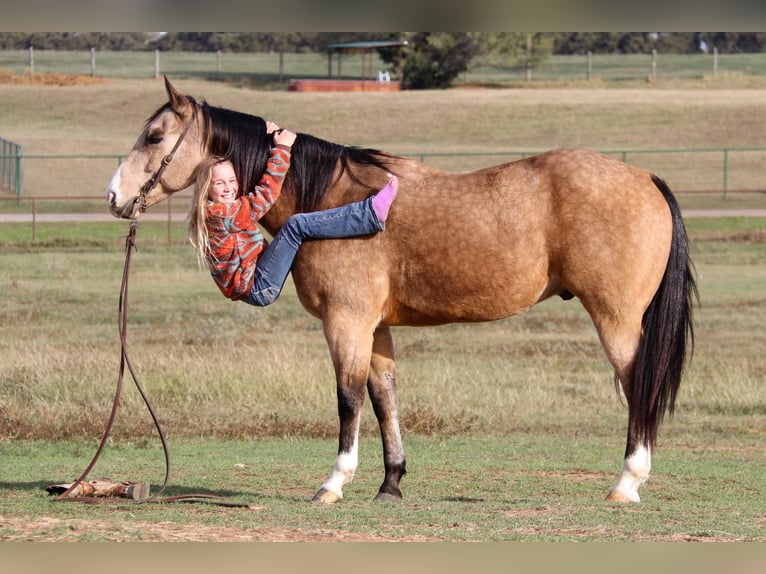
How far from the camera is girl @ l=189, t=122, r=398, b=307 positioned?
7258 millimetres

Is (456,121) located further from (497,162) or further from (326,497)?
(326,497)

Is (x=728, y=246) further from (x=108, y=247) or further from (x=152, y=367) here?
(x=152, y=367)

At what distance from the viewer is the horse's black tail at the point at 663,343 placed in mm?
7145

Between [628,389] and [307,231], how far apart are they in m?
2.18

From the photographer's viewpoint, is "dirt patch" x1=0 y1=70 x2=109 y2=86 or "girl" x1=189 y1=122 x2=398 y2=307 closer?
"girl" x1=189 y1=122 x2=398 y2=307

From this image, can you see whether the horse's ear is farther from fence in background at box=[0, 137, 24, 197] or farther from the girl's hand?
fence in background at box=[0, 137, 24, 197]

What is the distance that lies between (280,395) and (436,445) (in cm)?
253

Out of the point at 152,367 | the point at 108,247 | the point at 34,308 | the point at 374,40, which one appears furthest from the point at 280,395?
the point at 374,40

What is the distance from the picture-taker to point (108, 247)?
2770 cm

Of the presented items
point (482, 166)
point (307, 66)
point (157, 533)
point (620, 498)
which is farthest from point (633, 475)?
point (307, 66)

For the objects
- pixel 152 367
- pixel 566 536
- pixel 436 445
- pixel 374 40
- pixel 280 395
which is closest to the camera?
pixel 566 536

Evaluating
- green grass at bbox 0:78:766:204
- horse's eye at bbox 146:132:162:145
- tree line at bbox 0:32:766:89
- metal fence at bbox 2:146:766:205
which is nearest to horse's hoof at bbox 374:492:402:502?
horse's eye at bbox 146:132:162:145

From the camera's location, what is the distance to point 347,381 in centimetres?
730

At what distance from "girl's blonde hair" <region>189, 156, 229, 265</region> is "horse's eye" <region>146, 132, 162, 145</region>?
35 cm
